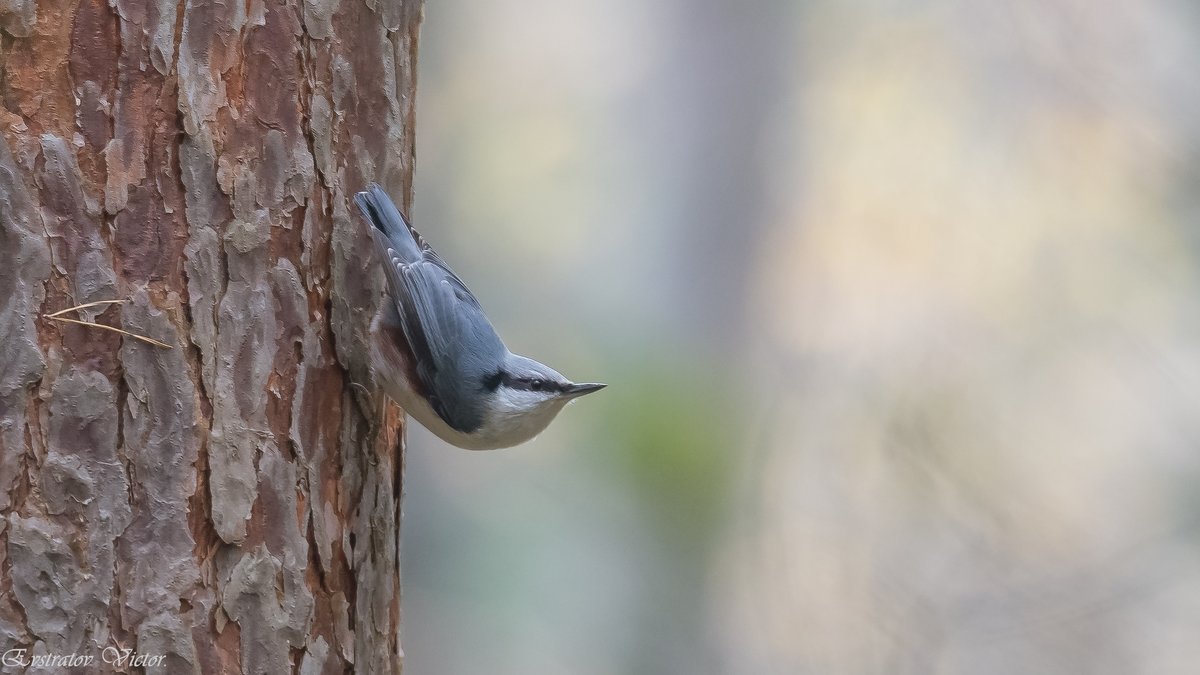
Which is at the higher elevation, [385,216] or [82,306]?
[385,216]

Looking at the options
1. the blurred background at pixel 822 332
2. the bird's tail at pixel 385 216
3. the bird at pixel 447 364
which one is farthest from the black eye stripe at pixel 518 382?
the blurred background at pixel 822 332

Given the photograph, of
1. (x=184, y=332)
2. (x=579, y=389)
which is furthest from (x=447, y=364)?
(x=184, y=332)

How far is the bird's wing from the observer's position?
5.09 feet

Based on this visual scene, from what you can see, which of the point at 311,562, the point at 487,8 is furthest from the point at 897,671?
the point at 487,8

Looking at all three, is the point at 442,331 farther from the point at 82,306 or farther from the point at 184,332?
the point at 82,306

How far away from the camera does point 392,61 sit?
57.2 inches

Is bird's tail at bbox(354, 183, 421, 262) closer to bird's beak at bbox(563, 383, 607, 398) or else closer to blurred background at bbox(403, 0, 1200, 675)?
bird's beak at bbox(563, 383, 607, 398)

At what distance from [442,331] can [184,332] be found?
547 millimetres

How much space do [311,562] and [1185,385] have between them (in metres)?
2.76

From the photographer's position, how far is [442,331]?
167 cm

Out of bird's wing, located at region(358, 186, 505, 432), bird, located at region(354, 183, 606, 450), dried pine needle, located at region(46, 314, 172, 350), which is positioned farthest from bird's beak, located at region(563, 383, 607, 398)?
dried pine needle, located at region(46, 314, 172, 350)

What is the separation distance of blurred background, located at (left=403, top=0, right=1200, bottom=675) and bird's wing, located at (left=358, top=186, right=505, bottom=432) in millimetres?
1491

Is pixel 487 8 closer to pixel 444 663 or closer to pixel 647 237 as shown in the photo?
pixel 647 237

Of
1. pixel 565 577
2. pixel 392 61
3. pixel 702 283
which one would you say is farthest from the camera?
pixel 702 283
